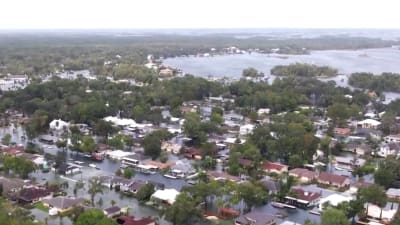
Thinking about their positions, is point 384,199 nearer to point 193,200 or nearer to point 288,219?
point 288,219

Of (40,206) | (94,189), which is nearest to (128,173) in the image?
(94,189)

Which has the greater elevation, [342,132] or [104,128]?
[104,128]

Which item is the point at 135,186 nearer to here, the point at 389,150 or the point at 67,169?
the point at 67,169

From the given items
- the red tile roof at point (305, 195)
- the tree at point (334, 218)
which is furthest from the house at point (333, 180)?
the tree at point (334, 218)

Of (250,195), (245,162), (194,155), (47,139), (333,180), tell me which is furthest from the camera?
(47,139)

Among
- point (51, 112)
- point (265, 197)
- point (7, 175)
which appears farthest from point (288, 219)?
point (51, 112)

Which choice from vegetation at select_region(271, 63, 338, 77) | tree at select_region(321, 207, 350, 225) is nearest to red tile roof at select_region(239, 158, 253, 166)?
tree at select_region(321, 207, 350, 225)
